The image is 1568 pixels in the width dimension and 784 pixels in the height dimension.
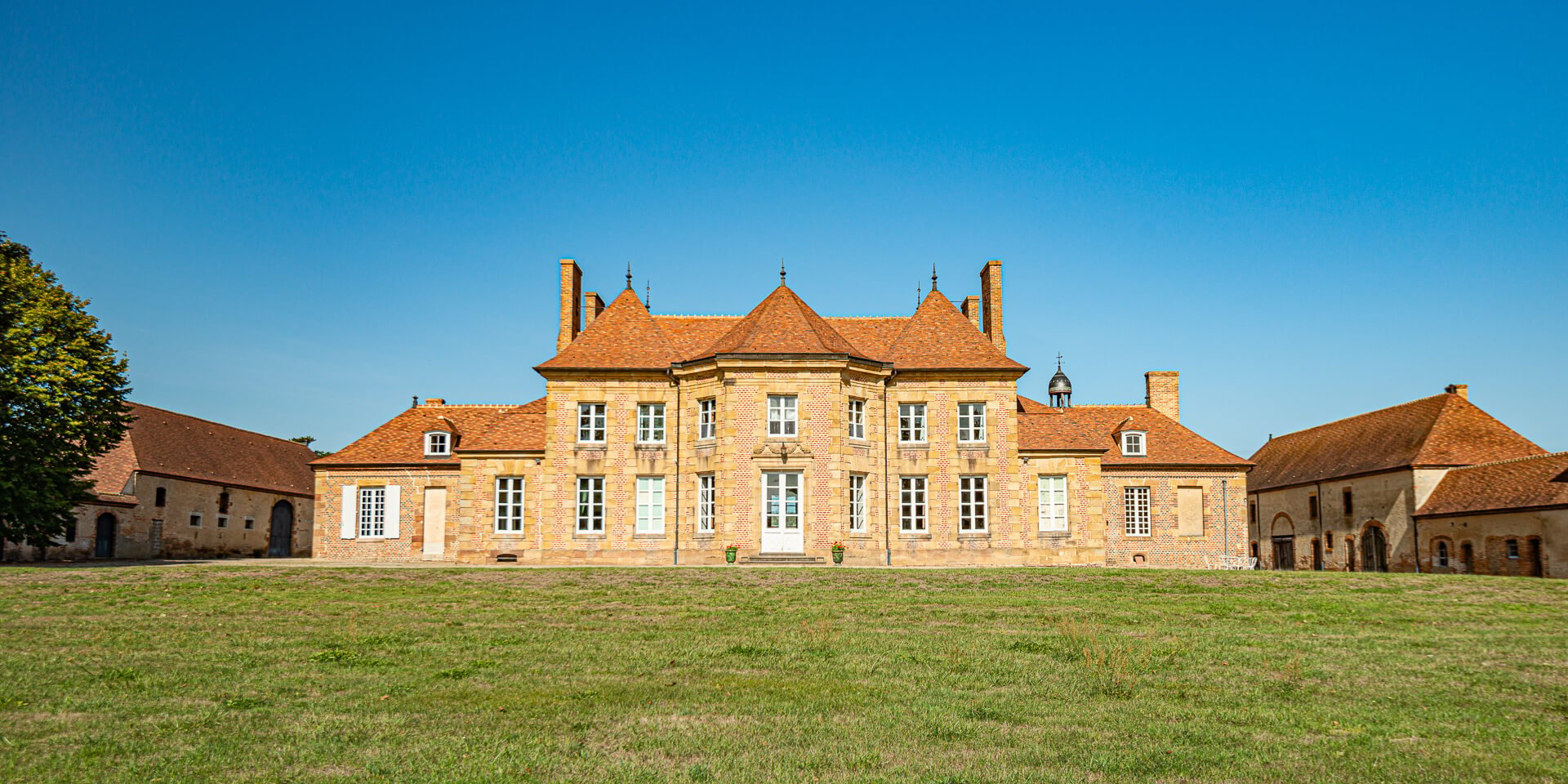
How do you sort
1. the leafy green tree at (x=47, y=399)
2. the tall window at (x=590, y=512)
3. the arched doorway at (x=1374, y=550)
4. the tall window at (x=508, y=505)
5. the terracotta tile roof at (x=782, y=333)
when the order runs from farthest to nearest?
the arched doorway at (x=1374, y=550) → the tall window at (x=508, y=505) → the tall window at (x=590, y=512) → the terracotta tile roof at (x=782, y=333) → the leafy green tree at (x=47, y=399)

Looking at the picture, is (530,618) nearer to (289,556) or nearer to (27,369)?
(27,369)

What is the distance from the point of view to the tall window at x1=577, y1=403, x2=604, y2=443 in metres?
35.1

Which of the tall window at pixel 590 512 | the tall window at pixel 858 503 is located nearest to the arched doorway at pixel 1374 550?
the tall window at pixel 858 503

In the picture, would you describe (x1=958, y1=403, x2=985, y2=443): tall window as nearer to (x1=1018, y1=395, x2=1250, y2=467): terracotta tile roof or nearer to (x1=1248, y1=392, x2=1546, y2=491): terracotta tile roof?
(x1=1018, y1=395, x2=1250, y2=467): terracotta tile roof

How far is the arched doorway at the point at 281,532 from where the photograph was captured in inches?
2108

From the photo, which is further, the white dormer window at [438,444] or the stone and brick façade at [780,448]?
the white dormer window at [438,444]

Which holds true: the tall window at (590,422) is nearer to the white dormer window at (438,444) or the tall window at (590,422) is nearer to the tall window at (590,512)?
the tall window at (590,512)

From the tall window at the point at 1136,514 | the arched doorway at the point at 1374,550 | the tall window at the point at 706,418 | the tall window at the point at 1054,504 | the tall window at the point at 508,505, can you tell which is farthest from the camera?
the tall window at the point at 1136,514

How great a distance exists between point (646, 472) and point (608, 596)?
46.6 ft

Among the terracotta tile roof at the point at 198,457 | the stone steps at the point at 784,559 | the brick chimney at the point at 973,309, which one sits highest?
the brick chimney at the point at 973,309

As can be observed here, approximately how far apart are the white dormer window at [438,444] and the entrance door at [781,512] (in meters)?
16.0

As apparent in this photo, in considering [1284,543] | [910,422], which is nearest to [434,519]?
[910,422]

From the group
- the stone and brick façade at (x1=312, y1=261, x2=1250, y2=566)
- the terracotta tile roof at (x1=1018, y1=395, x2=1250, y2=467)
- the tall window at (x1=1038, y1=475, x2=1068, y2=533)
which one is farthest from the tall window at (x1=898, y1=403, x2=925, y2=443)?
the tall window at (x1=1038, y1=475, x2=1068, y2=533)

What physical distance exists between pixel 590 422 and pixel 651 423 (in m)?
2.09
